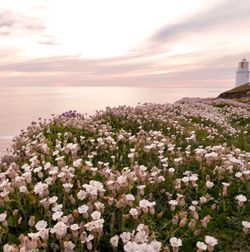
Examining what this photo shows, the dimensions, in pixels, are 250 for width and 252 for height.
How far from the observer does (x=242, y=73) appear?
423 feet

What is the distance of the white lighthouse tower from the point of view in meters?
128

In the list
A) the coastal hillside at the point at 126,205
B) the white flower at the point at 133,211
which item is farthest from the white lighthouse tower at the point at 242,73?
the white flower at the point at 133,211

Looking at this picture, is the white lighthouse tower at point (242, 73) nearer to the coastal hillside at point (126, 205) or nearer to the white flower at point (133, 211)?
the coastal hillside at point (126, 205)

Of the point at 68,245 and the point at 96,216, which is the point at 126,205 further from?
the point at 68,245

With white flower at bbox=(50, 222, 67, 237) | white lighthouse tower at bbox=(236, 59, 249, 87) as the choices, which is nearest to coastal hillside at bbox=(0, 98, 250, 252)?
white flower at bbox=(50, 222, 67, 237)

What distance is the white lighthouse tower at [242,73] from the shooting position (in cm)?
12788

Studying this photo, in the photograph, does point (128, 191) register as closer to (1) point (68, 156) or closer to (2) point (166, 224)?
(2) point (166, 224)

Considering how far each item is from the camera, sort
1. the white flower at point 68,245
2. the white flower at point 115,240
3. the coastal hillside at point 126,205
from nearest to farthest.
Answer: the white flower at point 68,245
the white flower at point 115,240
the coastal hillside at point 126,205

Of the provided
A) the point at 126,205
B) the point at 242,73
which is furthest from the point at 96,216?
the point at 242,73

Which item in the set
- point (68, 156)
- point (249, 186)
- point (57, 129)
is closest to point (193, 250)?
point (249, 186)

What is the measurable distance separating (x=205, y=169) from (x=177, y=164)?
662 millimetres

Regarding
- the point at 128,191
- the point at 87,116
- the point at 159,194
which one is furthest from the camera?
the point at 87,116

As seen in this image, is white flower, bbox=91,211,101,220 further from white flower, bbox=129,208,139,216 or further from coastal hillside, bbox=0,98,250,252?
white flower, bbox=129,208,139,216

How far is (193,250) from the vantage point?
5.75 meters
